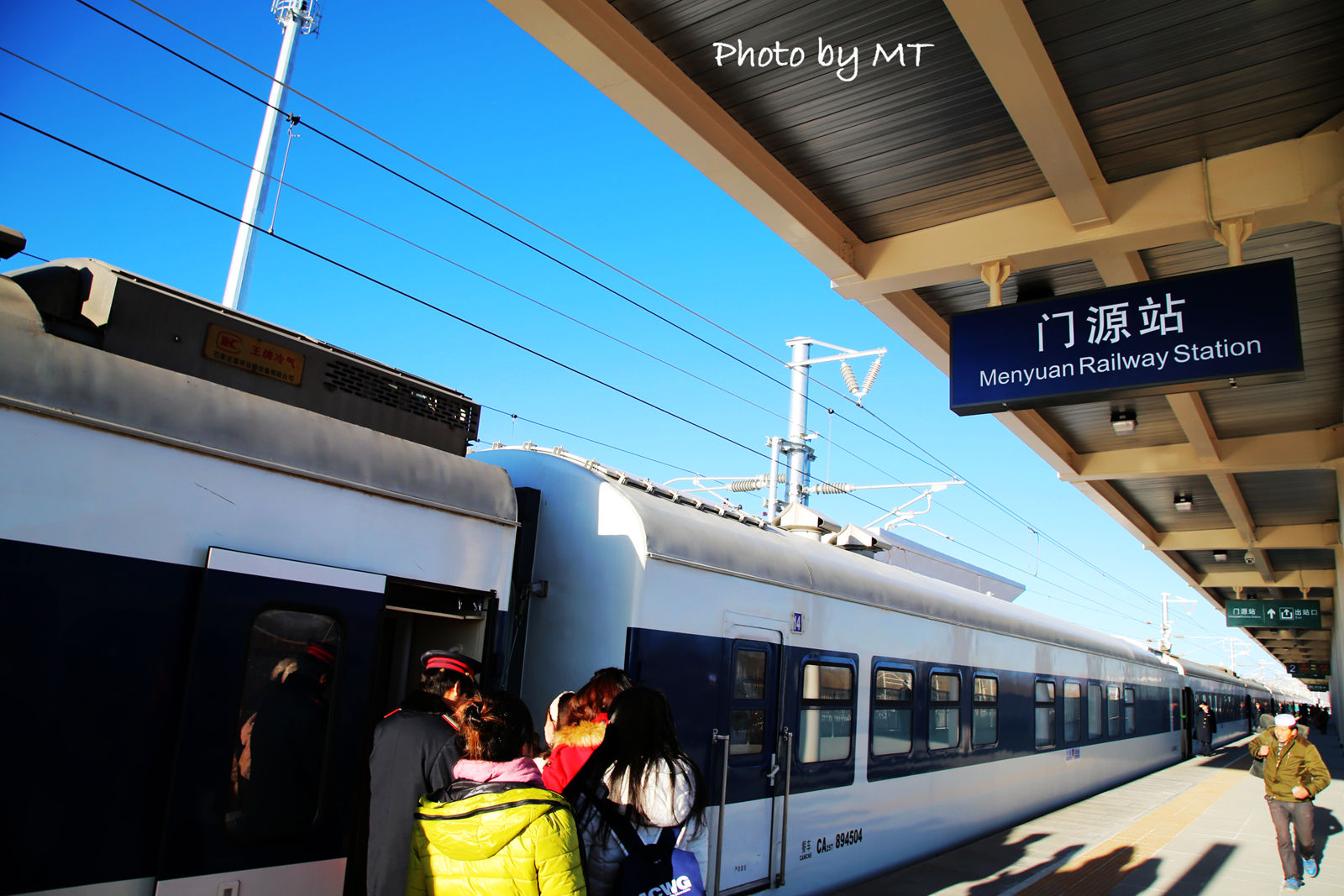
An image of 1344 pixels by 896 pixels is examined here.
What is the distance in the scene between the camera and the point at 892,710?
316 inches

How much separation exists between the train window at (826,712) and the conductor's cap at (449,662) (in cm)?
326

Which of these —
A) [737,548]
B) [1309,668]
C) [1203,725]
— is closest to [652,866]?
[737,548]

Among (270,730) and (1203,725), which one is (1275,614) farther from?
(270,730)

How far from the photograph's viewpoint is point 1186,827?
1174 cm

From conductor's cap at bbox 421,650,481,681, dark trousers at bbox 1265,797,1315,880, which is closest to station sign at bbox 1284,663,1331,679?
dark trousers at bbox 1265,797,1315,880

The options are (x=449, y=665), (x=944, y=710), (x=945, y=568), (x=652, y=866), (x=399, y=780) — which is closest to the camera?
(x=652, y=866)

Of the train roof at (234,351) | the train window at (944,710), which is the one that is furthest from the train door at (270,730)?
the train window at (944,710)

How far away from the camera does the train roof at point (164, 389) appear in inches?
127

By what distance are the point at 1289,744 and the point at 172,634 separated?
972cm

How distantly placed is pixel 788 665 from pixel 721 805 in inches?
46.7

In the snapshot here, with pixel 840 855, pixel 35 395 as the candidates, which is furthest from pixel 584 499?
pixel 840 855

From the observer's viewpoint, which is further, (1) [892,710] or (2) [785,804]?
(1) [892,710]

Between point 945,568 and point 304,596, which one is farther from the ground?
point 945,568

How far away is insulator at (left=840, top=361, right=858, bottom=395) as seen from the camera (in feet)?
59.1
